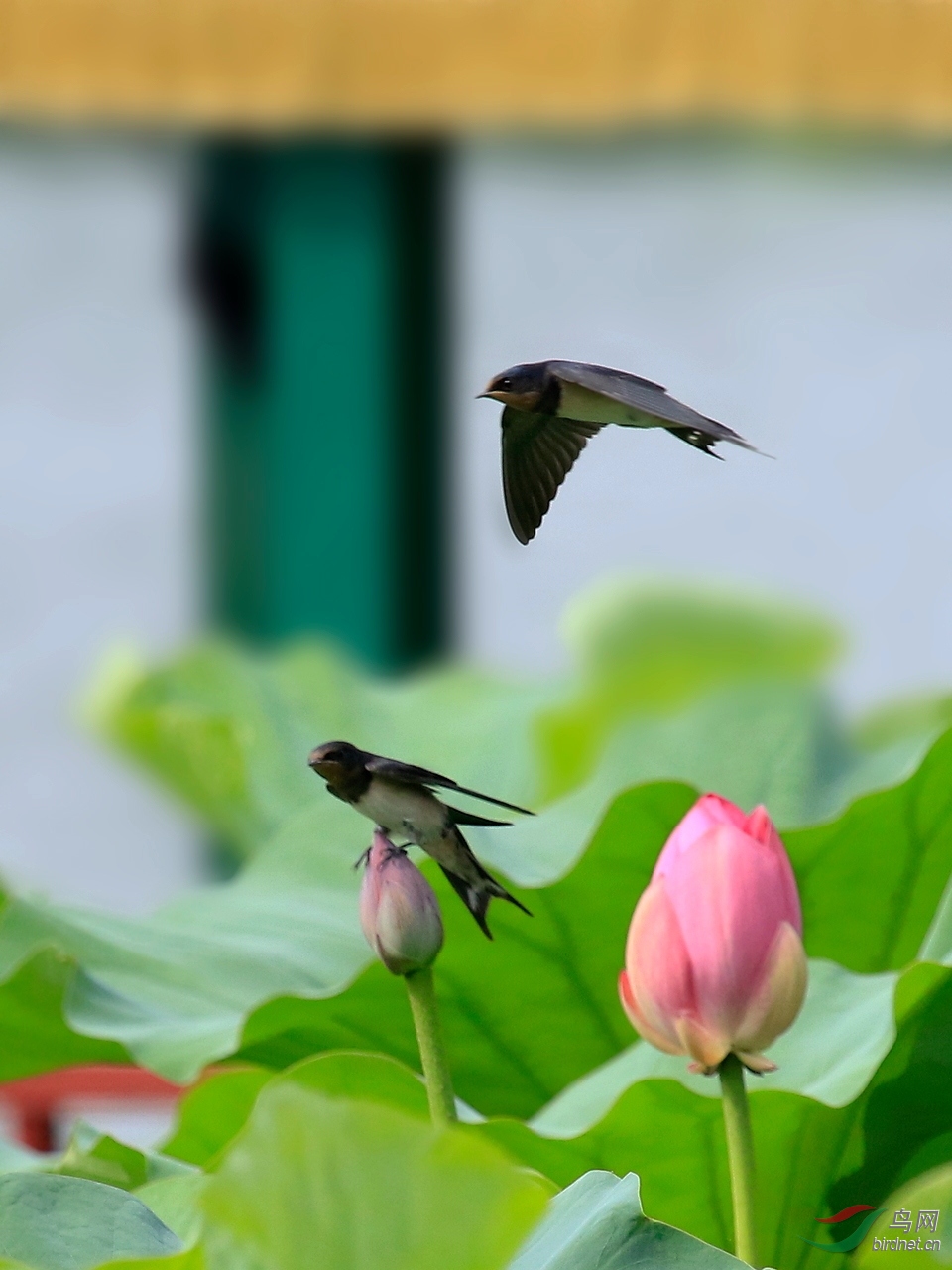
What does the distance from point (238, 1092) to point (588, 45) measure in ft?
4.52

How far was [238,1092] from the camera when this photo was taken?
1.05ft

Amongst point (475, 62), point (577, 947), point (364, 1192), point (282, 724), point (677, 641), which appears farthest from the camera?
point (475, 62)

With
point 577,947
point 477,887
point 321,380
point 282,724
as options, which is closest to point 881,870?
point 577,947

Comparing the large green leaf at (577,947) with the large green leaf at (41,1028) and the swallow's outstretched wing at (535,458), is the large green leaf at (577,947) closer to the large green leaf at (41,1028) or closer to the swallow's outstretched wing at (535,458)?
the large green leaf at (41,1028)

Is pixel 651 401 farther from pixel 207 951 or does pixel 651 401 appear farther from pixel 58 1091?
pixel 58 1091

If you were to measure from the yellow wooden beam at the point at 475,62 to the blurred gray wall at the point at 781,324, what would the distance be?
14cm

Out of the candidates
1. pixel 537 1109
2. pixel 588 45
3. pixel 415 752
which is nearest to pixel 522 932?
pixel 537 1109

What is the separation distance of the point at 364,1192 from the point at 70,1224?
7 cm

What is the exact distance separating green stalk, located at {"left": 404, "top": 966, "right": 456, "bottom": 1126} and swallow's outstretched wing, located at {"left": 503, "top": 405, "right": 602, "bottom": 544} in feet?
0.21

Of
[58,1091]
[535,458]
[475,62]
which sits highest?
[475,62]

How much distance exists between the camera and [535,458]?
0.72ft

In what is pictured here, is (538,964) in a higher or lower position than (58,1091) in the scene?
higher

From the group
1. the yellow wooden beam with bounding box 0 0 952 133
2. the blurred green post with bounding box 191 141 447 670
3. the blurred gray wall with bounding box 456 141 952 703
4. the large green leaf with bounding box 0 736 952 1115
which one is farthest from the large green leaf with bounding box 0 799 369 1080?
the blurred green post with bounding box 191 141 447 670

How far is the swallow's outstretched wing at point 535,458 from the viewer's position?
0.21m
